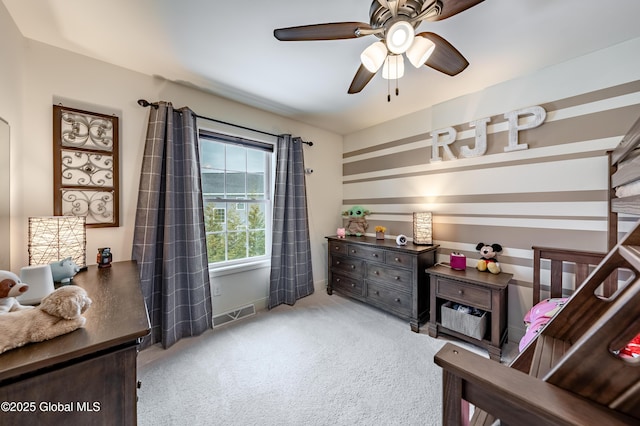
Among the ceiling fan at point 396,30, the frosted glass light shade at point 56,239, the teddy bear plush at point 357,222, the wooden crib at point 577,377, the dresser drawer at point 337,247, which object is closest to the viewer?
the wooden crib at point 577,377

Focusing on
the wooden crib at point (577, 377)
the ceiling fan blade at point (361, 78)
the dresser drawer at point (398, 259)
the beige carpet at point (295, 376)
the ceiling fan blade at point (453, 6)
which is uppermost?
the ceiling fan blade at point (453, 6)

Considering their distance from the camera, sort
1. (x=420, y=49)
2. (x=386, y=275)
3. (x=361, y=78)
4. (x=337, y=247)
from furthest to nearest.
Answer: (x=337, y=247) → (x=386, y=275) → (x=361, y=78) → (x=420, y=49)

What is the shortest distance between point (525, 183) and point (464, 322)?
54.1 inches

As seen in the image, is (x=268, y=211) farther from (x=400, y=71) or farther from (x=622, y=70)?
(x=622, y=70)

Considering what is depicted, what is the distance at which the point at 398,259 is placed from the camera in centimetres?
255

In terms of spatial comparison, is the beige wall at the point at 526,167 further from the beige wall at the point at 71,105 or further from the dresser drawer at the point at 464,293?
the beige wall at the point at 71,105

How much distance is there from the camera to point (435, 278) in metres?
2.30

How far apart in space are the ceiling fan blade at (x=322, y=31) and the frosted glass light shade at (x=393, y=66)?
343 millimetres

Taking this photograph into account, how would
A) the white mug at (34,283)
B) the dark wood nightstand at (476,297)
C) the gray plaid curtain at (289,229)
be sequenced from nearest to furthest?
the white mug at (34,283) → the dark wood nightstand at (476,297) → the gray plaid curtain at (289,229)

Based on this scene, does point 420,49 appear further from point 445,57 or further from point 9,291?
point 9,291

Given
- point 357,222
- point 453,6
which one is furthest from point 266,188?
point 453,6

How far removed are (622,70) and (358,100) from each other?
6.59 feet

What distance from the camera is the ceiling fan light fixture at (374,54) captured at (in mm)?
1348

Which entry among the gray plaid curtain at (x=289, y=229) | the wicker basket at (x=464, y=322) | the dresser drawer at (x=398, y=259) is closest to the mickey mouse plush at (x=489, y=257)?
the wicker basket at (x=464, y=322)
